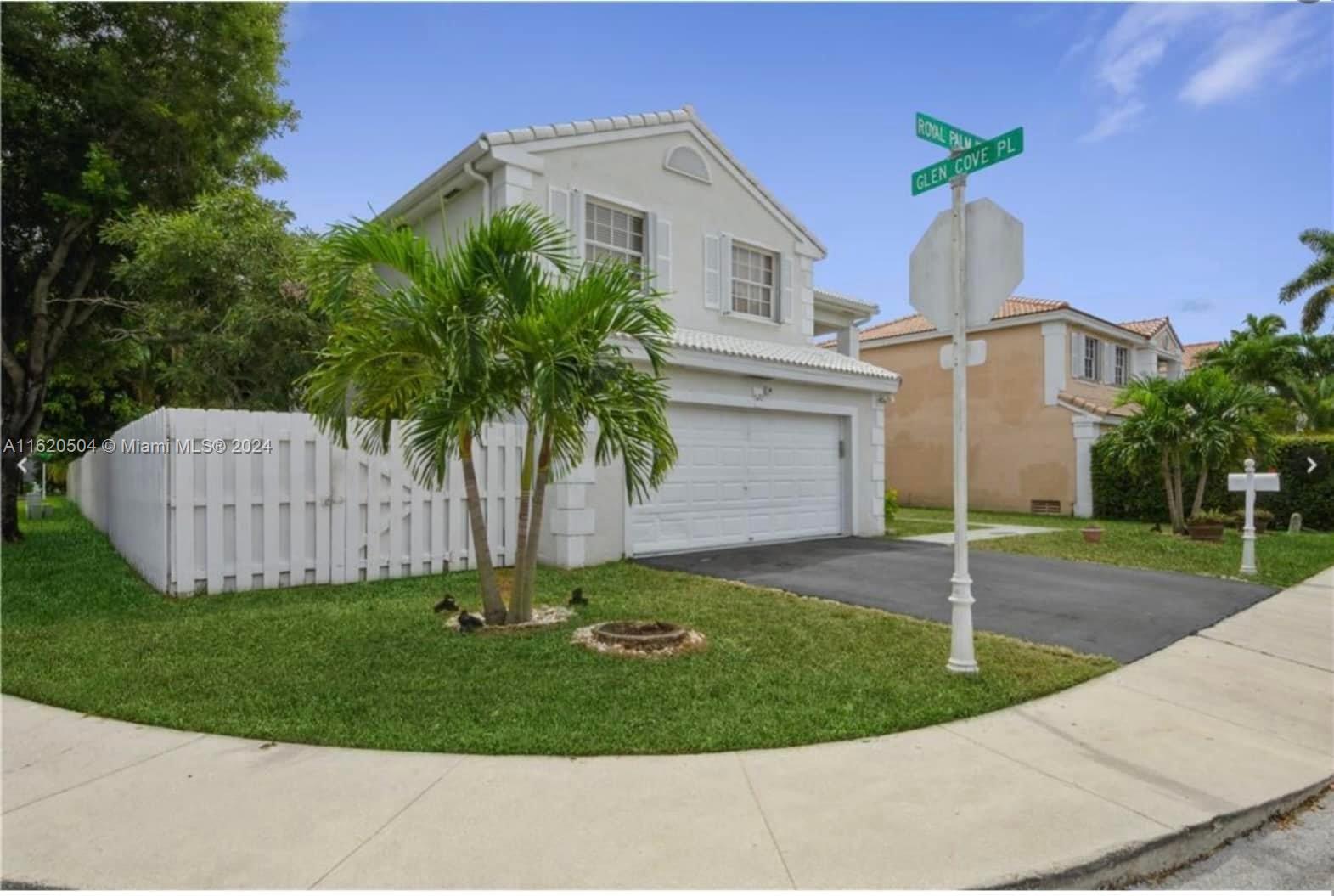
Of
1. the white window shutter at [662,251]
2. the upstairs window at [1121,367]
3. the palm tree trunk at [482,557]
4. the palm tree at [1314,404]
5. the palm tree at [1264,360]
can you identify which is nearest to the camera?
the palm tree trunk at [482,557]

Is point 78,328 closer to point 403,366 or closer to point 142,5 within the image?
point 142,5

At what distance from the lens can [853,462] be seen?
13344 millimetres

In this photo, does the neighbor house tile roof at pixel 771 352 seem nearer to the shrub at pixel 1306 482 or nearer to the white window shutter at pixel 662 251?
the white window shutter at pixel 662 251

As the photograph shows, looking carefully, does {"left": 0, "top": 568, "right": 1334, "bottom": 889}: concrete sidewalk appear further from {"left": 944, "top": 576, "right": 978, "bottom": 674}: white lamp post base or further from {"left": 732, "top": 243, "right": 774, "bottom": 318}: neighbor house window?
{"left": 732, "top": 243, "right": 774, "bottom": 318}: neighbor house window

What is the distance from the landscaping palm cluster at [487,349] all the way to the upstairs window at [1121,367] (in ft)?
70.4

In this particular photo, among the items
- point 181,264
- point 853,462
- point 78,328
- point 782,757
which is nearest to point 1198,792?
point 782,757

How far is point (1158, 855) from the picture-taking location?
3092 mm

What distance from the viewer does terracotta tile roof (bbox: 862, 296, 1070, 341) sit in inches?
802

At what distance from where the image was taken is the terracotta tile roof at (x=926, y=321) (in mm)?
20359

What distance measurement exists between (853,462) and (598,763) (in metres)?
10.4

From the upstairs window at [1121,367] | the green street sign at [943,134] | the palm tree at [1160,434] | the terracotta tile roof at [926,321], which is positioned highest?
the terracotta tile roof at [926,321]

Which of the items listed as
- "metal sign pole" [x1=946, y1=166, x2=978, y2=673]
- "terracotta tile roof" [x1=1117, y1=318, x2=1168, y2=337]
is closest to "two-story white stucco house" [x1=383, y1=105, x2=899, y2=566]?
"metal sign pole" [x1=946, y1=166, x2=978, y2=673]

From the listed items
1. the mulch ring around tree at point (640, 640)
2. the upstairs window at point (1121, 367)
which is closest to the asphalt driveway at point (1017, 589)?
the mulch ring around tree at point (640, 640)

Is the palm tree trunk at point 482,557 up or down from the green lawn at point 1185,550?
up
